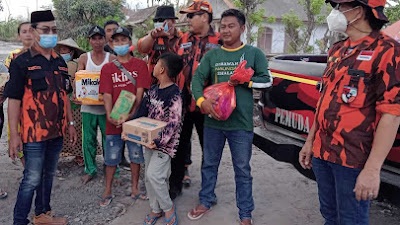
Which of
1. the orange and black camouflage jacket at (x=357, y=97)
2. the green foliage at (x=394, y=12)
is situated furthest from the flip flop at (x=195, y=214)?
the green foliage at (x=394, y=12)

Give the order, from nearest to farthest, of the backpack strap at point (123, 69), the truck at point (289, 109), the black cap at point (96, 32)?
the truck at point (289, 109) < the backpack strap at point (123, 69) < the black cap at point (96, 32)

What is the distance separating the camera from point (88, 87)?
361 centimetres

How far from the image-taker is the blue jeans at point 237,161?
3010 millimetres

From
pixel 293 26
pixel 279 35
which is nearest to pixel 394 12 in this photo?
pixel 293 26

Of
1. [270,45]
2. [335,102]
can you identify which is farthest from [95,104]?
[270,45]

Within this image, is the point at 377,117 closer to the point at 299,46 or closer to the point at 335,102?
the point at 335,102

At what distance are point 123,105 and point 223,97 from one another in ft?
3.64

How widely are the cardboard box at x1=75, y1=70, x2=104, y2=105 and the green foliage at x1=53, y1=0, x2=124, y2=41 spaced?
14.9 meters

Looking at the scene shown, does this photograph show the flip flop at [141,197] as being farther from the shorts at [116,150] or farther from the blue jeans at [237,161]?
the blue jeans at [237,161]

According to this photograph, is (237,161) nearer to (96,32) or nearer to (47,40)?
(47,40)

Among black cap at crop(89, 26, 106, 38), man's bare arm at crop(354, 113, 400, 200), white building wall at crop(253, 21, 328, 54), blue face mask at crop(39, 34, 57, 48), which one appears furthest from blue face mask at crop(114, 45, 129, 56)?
white building wall at crop(253, 21, 328, 54)

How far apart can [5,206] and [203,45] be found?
2704mm

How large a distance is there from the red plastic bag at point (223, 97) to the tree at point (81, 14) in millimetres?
16074

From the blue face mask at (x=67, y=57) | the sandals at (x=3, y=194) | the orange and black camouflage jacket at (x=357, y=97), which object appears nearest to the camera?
the orange and black camouflage jacket at (x=357, y=97)
